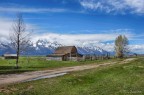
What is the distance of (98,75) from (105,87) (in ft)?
35.6

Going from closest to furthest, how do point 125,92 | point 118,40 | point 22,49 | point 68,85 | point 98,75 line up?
point 125,92
point 68,85
point 98,75
point 22,49
point 118,40

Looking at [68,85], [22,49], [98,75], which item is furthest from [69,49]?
[68,85]

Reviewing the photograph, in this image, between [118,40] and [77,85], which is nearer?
[77,85]

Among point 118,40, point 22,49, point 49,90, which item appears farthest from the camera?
point 118,40

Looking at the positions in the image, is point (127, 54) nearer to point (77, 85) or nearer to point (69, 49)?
point (69, 49)

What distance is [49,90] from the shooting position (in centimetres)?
2714

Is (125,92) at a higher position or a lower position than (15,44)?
lower

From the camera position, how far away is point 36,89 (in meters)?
27.5

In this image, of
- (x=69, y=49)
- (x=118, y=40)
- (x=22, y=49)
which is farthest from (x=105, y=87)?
(x=118, y=40)

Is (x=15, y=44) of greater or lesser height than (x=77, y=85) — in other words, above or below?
above

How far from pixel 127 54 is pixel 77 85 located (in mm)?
140615

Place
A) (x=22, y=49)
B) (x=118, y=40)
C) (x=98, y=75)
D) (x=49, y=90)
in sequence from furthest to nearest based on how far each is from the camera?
1. (x=118, y=40)
2. (x=22, y=49)
3. (x=98, y=75)
4. (x=49, y=90)

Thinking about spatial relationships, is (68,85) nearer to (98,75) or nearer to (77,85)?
(77,85)

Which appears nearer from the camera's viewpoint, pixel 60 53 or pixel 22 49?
pixel 22 49
